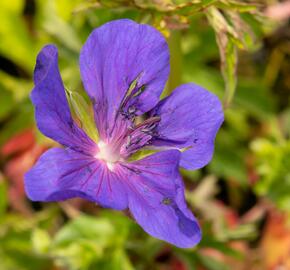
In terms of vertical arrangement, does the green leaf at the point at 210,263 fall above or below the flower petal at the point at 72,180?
below

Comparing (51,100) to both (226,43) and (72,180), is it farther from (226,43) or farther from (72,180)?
(226,43)

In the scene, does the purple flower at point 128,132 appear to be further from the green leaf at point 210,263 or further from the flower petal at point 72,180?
the green leaf at point 210,263

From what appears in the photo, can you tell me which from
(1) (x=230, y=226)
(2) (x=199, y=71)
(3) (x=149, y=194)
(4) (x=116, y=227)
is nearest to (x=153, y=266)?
(4) (x=116, y=227)

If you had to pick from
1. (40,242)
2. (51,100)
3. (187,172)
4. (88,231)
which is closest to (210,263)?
(187,172)

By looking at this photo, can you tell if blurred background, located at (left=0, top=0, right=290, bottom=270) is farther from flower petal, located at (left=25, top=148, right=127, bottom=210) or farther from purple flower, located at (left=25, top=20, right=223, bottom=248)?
flower petal, located at (left=25, top=148, right=127, bottom=210)

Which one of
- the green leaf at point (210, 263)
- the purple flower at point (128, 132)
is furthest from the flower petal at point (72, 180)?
the green leaf at point (210, 263)

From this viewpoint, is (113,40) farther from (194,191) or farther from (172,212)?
(194,191)

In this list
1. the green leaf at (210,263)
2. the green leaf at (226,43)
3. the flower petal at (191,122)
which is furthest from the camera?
the green leaf at (210,263)
